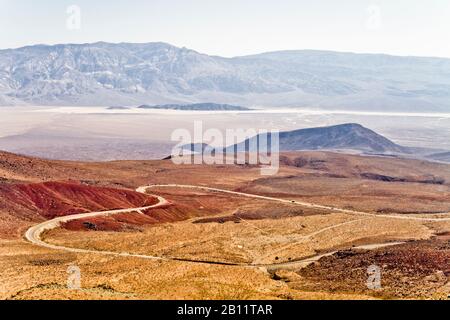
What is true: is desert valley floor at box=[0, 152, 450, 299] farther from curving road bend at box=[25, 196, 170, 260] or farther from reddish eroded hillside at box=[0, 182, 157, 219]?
curving road bend at box=[25, 196, 170, 260]

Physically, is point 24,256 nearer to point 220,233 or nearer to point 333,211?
point 220,233

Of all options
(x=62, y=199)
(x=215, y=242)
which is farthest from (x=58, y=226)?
(x=215, y=242)

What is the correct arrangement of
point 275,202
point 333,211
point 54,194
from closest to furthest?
point 54,194 → point 333,211 → point 275,202

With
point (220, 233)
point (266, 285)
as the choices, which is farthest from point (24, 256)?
point (220, 233)

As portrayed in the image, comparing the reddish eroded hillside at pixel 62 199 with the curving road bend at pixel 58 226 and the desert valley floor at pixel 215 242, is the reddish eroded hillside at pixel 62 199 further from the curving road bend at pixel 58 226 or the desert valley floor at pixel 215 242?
the curving road bend at pixel 58 226

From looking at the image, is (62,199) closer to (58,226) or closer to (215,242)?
(58,226)

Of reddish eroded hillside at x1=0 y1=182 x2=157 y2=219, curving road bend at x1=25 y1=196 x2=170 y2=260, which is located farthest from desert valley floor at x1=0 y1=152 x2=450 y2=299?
curving road bend at x1=25 y1=196 x2=170 y2=260
